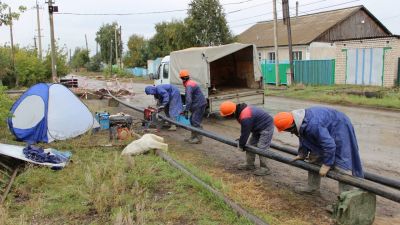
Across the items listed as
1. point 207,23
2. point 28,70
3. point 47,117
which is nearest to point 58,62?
point 28,70

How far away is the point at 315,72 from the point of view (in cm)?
2331

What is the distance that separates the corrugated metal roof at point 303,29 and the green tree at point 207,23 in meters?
3.78

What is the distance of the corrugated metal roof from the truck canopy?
14.3 m

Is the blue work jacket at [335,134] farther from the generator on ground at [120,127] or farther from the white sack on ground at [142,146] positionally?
the generator on ground at [120,127]

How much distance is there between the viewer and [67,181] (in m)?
5.56

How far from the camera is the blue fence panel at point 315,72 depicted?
22641mm

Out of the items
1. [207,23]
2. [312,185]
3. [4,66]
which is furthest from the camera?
[207,23]

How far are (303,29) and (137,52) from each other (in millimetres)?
35375

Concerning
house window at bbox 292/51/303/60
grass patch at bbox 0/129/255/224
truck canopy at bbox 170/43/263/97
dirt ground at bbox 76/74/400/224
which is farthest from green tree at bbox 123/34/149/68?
grass patch at bbox 0/129/255/224

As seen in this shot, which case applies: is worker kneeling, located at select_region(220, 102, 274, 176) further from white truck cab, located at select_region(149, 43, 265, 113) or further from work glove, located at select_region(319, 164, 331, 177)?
white truck cab, located at select_region(149, 43, 265, 113)

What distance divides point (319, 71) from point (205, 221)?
69.8ft

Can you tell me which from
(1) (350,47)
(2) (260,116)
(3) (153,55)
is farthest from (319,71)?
(3) (153,55)

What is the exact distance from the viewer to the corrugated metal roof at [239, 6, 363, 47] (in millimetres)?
27756

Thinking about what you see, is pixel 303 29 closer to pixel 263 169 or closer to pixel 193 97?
pixel 193 97
